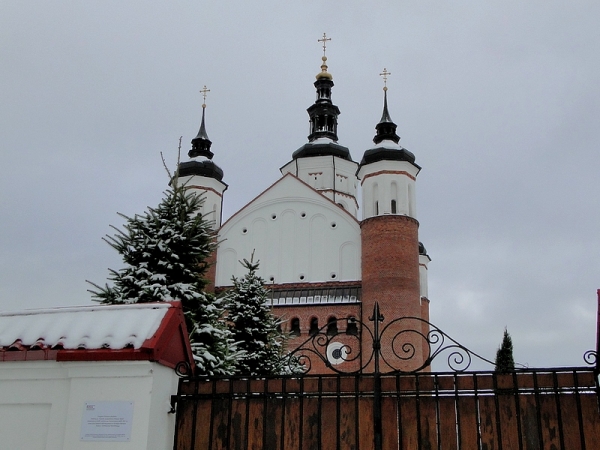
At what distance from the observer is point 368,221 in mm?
31438

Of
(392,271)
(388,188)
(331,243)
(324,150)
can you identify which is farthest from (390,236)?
(324,150)

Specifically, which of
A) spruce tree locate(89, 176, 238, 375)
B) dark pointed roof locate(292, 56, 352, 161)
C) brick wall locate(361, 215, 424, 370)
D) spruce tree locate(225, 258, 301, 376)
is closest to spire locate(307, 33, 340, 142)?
dark pointed roof locate(292, 56, 352, 161)

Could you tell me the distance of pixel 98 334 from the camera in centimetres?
549

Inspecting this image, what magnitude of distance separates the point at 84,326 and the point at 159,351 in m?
0.85

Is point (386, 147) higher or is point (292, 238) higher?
point (386, 147)

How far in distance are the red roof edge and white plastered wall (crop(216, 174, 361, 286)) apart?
2602cm

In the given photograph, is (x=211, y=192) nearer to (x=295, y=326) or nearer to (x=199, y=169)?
(x=199, y=169)

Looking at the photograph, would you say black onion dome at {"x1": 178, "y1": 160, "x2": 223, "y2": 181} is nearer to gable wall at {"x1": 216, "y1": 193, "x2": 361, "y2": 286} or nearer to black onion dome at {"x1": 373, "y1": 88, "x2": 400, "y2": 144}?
gable wall at {"x1": 216, "y1": 193, "x2": 361, "y2": 286}

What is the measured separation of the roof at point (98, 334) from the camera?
526 centimetres

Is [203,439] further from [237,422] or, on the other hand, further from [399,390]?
[399,390]

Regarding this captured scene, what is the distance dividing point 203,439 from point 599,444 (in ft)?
10.4

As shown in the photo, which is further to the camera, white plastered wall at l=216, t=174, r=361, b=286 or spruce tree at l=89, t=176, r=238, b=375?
white plastered wall at l=216, t=174, r=361, b=286

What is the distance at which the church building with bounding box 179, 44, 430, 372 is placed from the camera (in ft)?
98.6

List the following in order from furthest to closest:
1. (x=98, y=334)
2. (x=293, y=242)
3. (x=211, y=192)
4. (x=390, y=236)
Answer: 1. (x=211, y=192)
2. (x=293, y=242)
3. (x=390, y=236)
4. (x=98, y=334)
